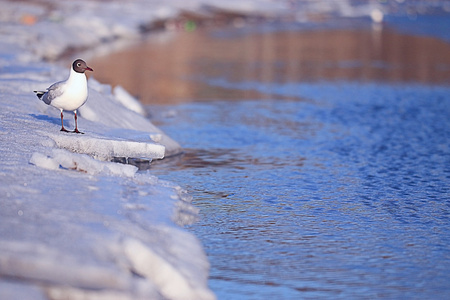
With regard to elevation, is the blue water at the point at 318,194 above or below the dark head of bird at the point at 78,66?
below

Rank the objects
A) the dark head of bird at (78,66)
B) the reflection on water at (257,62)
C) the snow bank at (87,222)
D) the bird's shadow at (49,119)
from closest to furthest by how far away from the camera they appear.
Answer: the snow bank at (87,222), the dark head of bird at (78,66), the bird's shadow at (49,119), the reflection on water at (257,62)

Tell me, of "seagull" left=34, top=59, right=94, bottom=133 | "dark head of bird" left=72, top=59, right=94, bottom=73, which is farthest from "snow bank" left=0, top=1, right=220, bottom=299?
"dark head of bird" left=72, top=59, right=94, bottom=73

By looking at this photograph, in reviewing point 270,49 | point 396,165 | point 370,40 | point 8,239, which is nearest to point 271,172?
point 396,165

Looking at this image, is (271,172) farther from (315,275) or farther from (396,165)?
(315,275)

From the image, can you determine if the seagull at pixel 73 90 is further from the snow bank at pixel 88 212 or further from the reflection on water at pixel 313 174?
the reflection on water at pixel 313 174

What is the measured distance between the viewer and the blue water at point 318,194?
18.7 feet

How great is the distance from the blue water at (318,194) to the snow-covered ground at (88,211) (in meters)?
0.46

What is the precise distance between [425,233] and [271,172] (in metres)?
2.81

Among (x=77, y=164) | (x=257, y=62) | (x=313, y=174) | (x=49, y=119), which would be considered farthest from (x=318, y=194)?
(x=257, y=62)

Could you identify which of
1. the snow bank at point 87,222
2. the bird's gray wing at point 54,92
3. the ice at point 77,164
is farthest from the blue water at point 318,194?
the bird's gray wing at point 54,92

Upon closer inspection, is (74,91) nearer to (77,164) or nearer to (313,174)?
(77,164)

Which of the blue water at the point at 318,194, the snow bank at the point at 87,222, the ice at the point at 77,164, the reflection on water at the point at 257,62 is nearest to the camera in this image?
the snow bank at the point at 87,222

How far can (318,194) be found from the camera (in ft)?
26.9

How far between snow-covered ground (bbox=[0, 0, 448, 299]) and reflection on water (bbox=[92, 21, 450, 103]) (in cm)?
621
